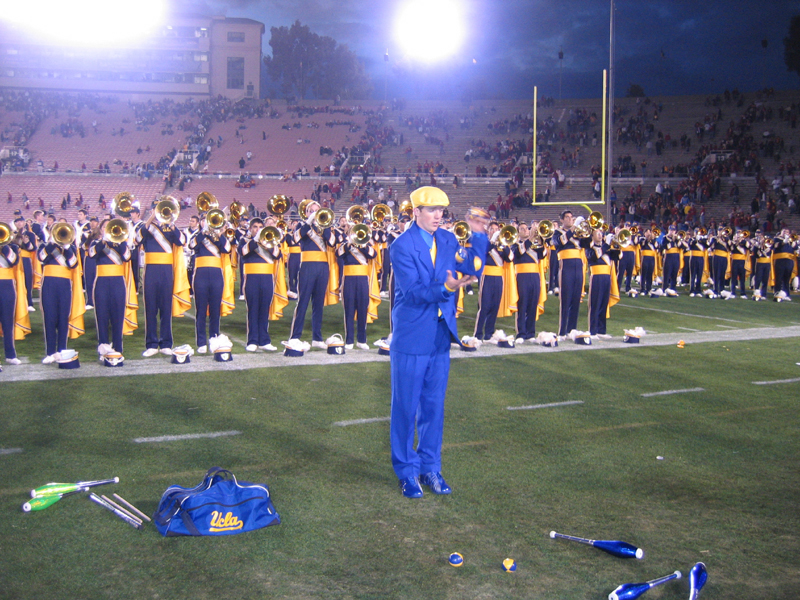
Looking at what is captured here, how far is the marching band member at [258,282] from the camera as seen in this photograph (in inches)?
361

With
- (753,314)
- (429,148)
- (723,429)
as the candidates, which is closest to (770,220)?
(753,314)

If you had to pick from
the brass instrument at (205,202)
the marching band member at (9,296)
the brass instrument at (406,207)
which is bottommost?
the marching band member at (9,296)

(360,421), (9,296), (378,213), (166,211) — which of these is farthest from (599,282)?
(9,296)

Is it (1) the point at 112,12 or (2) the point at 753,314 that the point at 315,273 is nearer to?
(2) the point at 753,314

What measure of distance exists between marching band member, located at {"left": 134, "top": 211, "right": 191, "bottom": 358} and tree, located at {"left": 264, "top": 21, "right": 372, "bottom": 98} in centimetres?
7110

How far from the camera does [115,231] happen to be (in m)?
8.17

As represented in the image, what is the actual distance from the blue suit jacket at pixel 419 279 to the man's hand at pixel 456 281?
185 millimetres

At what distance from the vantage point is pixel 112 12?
61188 mm

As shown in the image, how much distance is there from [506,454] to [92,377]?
4.52 meters

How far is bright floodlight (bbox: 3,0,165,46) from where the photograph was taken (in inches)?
2363

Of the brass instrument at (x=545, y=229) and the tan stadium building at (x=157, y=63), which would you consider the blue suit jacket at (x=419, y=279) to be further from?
the tan stadium building at (x=157, y=63)

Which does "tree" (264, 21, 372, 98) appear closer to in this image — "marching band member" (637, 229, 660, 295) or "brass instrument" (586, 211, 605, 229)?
"marching band member" (637, 229, 660, 295)

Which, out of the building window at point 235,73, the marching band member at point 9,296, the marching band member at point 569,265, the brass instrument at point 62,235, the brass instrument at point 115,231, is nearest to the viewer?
the marching band member at point 9,296

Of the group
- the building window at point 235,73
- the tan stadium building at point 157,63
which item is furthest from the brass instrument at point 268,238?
the building window at point 235,73
